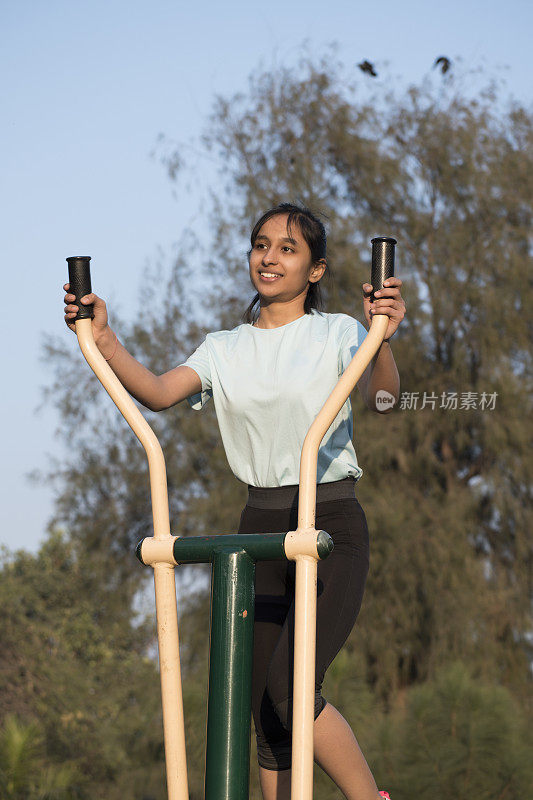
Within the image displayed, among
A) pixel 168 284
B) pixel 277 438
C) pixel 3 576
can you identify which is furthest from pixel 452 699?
pixel 3 576

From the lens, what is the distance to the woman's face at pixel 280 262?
2312mm

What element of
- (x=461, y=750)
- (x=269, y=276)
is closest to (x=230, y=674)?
(x=269, y=276)

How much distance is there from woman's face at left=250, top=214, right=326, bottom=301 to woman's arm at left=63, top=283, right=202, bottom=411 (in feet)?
0.92

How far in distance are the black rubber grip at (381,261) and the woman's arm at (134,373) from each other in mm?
539

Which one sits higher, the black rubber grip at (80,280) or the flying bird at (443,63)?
the flying bird at (443,63)

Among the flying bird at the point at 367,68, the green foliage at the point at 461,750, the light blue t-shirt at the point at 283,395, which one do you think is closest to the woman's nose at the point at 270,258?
the light blue t-shirt at the point at 283,395

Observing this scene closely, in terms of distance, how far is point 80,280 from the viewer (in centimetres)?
199

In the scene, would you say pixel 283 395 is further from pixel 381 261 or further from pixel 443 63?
pixel 443 63

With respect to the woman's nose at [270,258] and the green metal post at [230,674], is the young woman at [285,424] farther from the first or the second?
the green metal post at [230,674]

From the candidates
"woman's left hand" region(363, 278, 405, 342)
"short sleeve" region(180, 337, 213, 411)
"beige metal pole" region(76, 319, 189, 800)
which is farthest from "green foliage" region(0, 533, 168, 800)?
"woman's left hand" region(363, 278, 405, 342)

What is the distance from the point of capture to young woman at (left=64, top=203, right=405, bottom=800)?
2014mm

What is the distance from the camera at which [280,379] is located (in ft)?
7.23

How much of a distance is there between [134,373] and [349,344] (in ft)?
1.62

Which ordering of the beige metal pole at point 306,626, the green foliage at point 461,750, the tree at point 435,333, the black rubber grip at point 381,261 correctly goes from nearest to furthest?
the beige metal pole at point 306,626 < the black rubber grip at point 381,261 < the green foliage at point 461,750 < the tree at point 435,333
